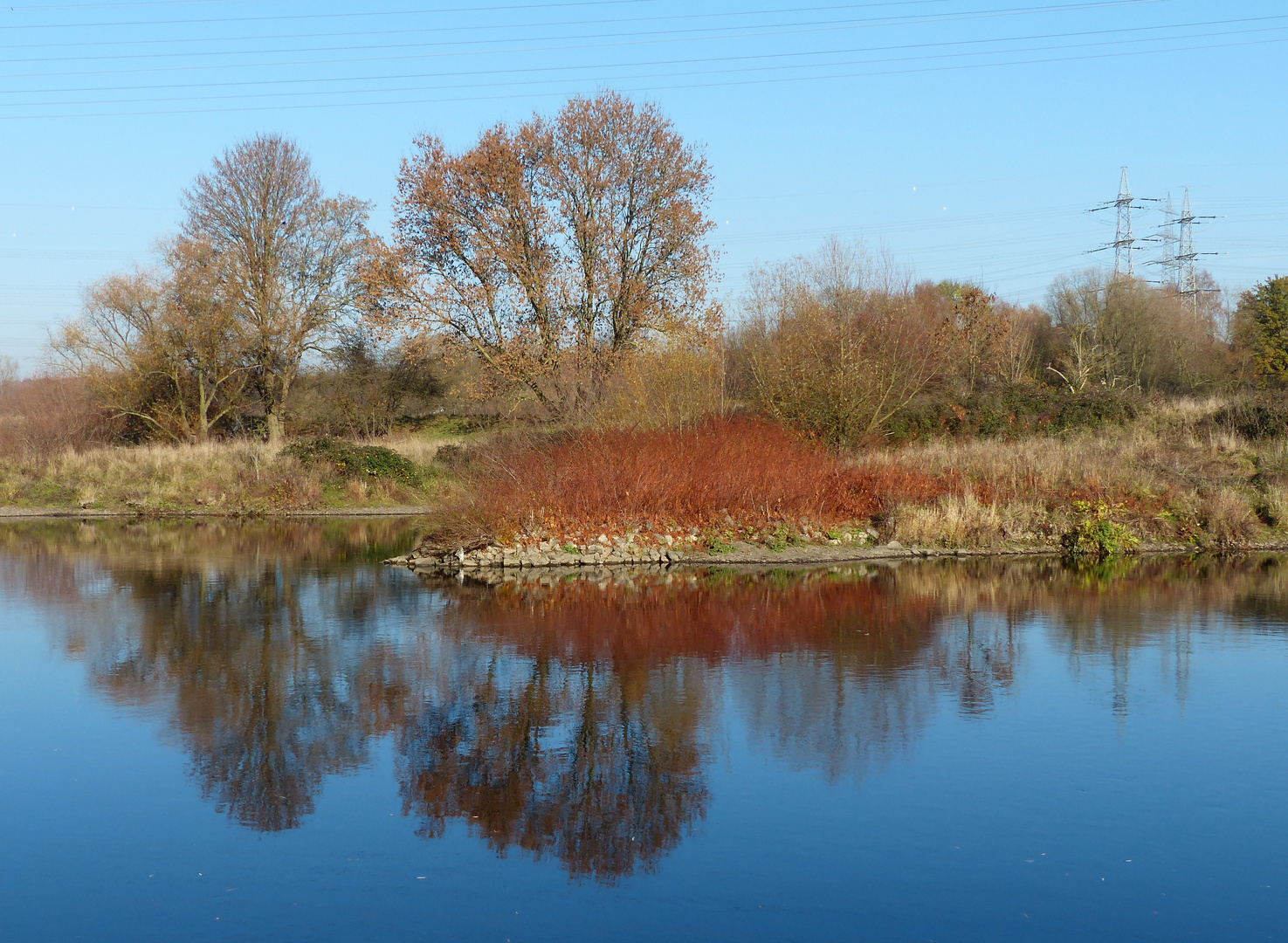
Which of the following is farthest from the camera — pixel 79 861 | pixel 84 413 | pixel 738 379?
pixel 84 413

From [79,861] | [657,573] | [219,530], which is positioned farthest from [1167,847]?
[219,530]

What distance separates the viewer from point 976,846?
630 cm

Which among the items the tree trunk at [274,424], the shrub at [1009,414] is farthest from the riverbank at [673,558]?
the tree trunk at [274,424]

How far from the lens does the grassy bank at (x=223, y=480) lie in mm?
33062

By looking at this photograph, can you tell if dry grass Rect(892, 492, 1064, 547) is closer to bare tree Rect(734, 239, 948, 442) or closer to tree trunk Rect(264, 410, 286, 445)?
bare tree Rect(734, 239, 948, 442)

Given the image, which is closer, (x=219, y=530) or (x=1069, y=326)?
(x=219, y=530)

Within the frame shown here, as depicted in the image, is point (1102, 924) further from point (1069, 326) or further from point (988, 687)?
point (1069, 326)

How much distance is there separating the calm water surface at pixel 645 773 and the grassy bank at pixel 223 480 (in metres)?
18.9

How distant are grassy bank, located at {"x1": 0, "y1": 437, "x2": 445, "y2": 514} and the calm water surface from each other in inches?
745

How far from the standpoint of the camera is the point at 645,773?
24.8 ft

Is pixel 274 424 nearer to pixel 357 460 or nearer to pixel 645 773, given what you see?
pixel 357 460

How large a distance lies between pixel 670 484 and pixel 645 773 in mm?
12874

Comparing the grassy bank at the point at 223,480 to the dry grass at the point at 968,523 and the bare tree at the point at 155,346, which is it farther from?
the dry grass at the point at 968,523

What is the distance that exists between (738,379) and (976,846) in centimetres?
2414
